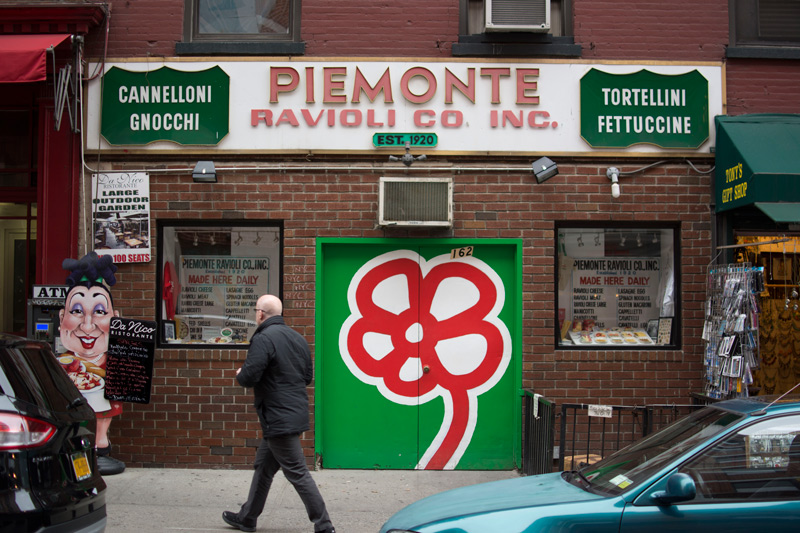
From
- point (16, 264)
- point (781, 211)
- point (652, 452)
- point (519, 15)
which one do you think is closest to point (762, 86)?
point (781, 211)

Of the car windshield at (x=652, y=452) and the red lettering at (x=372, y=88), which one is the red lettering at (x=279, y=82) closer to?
the red lettering at (x=372, y=88)

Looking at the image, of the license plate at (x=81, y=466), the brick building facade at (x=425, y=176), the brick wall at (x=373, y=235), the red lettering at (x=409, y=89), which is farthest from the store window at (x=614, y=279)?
the license plate at (x=81, y=466)

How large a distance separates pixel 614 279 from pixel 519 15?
3126 millimetres

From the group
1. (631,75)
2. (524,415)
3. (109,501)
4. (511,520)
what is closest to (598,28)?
(631,75)

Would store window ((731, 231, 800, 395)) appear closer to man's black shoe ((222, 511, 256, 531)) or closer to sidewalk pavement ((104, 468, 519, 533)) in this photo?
sidewalk pavement ((104, 468, 519, 533))

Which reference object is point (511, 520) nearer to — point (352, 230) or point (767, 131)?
point (352, 230)

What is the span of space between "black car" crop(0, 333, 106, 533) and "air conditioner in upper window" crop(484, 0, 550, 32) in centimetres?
566

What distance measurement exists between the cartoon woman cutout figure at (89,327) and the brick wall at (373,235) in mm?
519

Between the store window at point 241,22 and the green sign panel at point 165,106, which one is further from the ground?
the store window at point 241,22

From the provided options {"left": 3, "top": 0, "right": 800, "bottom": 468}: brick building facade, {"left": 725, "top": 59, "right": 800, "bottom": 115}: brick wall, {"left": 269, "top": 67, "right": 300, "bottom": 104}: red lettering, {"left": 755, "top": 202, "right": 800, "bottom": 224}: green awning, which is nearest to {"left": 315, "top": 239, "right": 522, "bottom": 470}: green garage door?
{"left": 3, "top": 0, "right": 800, "bottom": 468}: brick building facade

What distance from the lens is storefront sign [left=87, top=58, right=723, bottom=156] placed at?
314 inches

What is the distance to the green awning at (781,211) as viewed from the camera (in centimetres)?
651

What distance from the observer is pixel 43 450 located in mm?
4012

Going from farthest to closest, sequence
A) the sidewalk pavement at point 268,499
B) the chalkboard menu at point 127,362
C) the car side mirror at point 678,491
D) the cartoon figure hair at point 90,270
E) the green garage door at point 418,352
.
A: the green garage door at point 418,352 < the chalkboard menu at point 127,362 < the cartoon figure hair at point 90,270 < the sidewalk pavement at point 268,499 < the car side mirror at point 678,491
